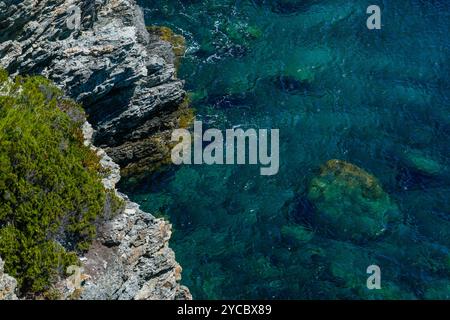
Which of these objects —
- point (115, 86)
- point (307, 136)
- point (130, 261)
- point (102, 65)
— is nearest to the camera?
point (130, 261)

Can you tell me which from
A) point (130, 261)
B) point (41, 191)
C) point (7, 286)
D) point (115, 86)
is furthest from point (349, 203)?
point (7, 286)

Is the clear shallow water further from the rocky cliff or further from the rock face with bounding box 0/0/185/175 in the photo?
the rocky cliff

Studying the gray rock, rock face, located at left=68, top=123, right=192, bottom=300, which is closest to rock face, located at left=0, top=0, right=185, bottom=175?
the gray rock

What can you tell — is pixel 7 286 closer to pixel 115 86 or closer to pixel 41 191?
pixel 41 191

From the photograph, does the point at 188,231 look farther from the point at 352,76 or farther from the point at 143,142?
the point at 352,76

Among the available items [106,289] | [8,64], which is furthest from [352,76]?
[106,289]

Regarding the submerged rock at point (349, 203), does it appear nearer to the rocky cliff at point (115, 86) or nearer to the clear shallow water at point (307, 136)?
the clear shallow water at point (307, 136)

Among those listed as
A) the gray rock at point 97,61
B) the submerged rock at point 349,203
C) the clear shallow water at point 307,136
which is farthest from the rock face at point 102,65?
the submerged rock at point 349,203
